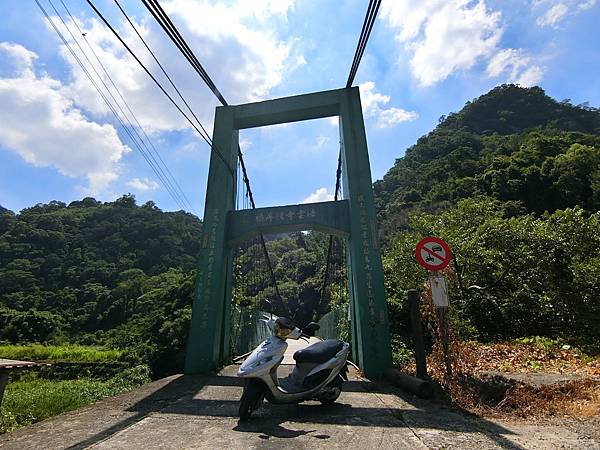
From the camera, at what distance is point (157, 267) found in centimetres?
3947

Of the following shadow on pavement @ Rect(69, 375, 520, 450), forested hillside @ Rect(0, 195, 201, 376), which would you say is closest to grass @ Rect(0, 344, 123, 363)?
forested hillside @ Rect(0, 195, 201, 376)

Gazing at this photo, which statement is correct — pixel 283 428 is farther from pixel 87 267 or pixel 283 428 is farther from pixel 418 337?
pixel 87 267

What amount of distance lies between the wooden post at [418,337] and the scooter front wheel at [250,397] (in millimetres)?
2013

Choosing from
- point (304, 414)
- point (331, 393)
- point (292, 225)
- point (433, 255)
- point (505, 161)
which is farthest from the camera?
point (505, 161)

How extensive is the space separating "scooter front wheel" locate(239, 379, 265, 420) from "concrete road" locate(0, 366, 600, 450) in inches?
3.1

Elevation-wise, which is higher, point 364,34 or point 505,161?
point 505,161

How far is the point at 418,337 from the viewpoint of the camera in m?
4.05

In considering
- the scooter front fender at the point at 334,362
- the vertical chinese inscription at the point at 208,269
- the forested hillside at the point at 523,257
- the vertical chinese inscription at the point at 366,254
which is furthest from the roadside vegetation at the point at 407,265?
the vertical chinese inscription at the point at 208,269

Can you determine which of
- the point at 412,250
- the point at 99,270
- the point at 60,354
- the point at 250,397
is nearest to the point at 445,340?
the point at 250,397

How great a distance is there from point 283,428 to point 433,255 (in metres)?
2.40

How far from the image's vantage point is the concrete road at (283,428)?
2.20 metres

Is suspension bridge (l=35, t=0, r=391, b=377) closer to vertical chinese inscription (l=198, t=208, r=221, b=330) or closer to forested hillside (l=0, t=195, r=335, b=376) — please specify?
vertical chinese inscription (l=198, t=208, r=221, b=330)

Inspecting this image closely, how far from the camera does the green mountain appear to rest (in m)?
A: 23.2

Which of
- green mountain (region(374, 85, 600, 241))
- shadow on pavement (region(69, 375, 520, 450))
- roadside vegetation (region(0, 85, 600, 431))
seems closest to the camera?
shadow on pavement (region(69, 375, 520, 450))
